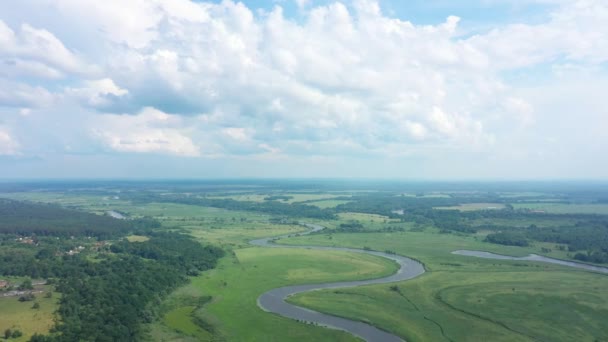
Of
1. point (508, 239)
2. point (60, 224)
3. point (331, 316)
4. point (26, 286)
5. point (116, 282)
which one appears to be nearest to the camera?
point (331, 316)

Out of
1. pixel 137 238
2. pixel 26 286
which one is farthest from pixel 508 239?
pixel 26 286

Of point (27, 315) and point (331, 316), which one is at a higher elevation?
point (27, 315)

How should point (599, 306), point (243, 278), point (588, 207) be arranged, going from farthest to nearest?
point (588, 207)
point (243, 278)
point (599, 306)

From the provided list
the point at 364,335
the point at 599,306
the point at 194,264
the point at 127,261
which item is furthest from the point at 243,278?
the point at 599,306

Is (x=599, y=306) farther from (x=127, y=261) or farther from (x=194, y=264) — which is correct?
→ (x=127, y=261)

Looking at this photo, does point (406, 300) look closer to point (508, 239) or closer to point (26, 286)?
point (26, 286)

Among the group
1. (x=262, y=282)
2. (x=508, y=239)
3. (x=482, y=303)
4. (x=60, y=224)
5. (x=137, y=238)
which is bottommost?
(x=262, y=282)
